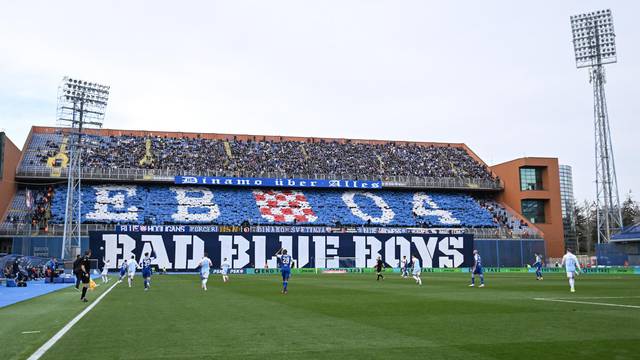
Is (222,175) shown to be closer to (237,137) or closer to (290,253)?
(237,137)

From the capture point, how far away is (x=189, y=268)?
57.1 metres

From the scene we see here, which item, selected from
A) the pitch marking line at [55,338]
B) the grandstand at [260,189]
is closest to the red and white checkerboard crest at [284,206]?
the grandstand at [260,189]

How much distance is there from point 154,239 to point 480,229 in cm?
3675

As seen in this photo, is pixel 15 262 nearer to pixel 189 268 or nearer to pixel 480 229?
pixel 189 268

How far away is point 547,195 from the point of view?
246ft

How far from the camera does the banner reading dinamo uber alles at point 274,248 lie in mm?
56031

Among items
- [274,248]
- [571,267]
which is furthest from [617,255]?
[571,267]

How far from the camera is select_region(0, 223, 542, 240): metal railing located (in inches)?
2218

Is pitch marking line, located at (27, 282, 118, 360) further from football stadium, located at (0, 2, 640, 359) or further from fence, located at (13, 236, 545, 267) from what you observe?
fence, located at (13, 236, 545, 267)

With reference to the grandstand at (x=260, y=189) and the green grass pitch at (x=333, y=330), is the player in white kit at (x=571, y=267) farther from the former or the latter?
the grandstand at (x=260, y=189)

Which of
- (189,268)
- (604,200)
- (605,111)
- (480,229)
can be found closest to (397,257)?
(480,229)

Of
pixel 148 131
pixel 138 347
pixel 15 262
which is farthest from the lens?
pixel 148 131

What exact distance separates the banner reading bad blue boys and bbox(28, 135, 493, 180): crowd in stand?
127 centimetres

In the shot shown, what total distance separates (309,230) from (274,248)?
4320mm
